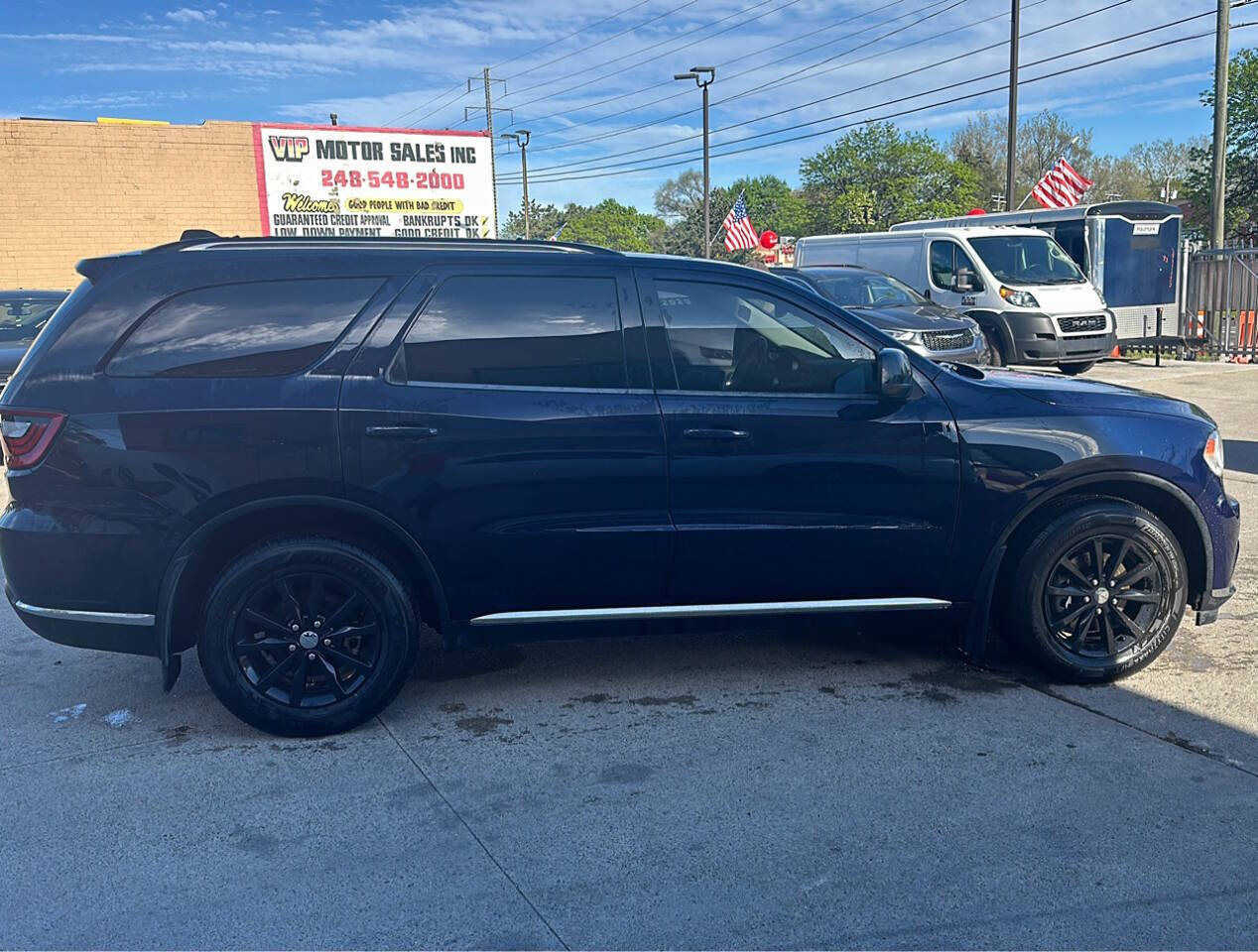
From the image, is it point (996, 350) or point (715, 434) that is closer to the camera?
point (715, 434)

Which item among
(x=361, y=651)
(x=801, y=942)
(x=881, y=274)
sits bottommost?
(x=801, y=942)

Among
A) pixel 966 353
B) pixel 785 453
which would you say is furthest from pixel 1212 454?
pixel 966 353

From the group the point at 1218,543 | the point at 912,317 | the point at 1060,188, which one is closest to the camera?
the point at 1218,543

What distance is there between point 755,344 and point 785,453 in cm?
47

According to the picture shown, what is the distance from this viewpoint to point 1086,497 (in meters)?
4.52

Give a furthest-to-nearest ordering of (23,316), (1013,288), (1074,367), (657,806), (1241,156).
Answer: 1. (1241,156)
2. (1074,367)
3. (1013,288)
4. (23,316)
5. (657,806)

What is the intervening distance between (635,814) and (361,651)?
135cm

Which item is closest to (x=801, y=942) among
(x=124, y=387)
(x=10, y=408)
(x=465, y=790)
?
(x=465, y=790)

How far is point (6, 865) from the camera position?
10.7 feet

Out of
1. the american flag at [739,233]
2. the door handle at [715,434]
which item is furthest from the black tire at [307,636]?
the american flag at [739,233]

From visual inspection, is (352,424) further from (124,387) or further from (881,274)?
(881,274)

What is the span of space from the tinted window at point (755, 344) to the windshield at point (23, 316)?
399 inches

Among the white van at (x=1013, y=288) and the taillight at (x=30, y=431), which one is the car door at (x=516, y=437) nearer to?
the taillight at (x=30, y=431)

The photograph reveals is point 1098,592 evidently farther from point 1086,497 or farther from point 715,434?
point 715,434
